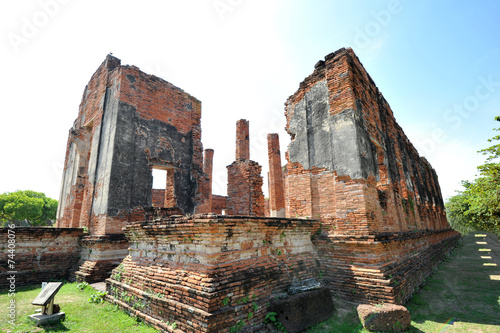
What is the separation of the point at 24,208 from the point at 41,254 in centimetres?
2490

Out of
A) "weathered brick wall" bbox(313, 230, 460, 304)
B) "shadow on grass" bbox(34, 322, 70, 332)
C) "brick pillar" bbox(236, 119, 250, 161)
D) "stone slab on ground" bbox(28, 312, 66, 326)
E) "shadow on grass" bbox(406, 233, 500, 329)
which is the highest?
"brick pillar" bbox(236, 119, 250, 161)

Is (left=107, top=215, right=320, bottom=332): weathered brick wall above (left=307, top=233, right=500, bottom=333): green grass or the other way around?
above

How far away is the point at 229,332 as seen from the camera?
3426mm

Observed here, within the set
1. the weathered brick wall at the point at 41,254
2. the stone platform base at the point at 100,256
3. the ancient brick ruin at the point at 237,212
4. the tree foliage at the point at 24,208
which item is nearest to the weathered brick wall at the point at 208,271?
the ancient brick ruin at the point at 237,212

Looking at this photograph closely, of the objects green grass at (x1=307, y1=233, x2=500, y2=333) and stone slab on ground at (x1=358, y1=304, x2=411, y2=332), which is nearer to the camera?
stone slab on ground at (x1=358, y1=304, x2=411, y2=332)

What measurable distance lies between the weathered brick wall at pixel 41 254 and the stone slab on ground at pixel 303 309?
748 centimetres

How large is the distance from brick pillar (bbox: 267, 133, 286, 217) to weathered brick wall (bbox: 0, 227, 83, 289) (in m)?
10.5

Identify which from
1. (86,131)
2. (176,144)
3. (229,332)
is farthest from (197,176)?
(229,332)

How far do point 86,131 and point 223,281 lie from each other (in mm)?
10848

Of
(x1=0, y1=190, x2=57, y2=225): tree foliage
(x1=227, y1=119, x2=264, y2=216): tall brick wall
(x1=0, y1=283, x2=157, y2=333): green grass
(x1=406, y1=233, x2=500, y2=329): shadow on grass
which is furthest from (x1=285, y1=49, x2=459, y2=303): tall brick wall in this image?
(x1=0, y1=190, x2=57, y2=225): tree foliage

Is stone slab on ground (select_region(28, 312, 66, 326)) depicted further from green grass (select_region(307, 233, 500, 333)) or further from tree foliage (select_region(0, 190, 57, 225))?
tree foliage (select_region(0, 190, 57, 225))

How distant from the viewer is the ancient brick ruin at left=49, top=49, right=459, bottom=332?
12.7 feet

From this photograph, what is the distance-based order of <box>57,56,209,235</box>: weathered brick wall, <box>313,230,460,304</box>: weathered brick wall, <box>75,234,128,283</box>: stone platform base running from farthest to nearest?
<box>57,56,209,235</box>: weathered brick wall
<box>75,234,128,283</box>: stone platform base
<box>313,230,460,304</box>: weathered brick wall

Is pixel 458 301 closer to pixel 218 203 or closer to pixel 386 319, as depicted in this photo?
pixel 386 319
